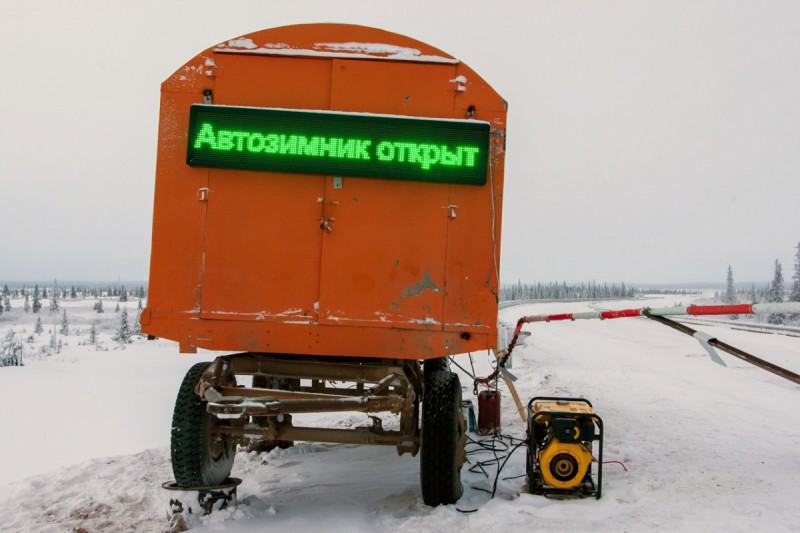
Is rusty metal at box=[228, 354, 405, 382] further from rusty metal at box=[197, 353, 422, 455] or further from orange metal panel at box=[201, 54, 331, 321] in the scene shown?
orange metal panel at box=[201, 54, 331, 321]

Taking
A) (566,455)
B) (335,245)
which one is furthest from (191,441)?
(566,455)

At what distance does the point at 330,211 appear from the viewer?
4.38 m

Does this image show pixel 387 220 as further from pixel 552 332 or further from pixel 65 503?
pixel 552 332

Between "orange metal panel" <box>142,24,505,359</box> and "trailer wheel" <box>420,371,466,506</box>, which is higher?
"orange metal panel" <box>142,24,505,359</box>

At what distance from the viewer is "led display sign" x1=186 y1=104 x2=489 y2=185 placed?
4.32 metres

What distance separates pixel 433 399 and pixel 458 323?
0.67 m

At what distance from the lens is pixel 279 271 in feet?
14.4

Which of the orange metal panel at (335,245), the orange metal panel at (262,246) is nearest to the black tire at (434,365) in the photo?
the orange metal panel at (335,245)

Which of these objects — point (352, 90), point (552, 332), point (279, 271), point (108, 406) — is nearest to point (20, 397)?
point (108, 406)

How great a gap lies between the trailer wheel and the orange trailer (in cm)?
2

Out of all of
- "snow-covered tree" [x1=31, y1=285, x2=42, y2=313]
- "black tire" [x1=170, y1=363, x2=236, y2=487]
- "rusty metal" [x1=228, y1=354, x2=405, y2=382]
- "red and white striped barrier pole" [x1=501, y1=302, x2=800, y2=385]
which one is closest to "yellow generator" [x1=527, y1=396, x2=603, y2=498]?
"red and white striped barrier pole" [x1=501, y1=302, x2=800, y2=385]

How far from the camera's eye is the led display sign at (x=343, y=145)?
4.32 metres

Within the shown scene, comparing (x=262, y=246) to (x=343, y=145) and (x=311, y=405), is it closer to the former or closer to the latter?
(x=343, y=145)

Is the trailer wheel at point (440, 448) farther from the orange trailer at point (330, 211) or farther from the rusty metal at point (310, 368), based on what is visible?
the rusty metal at point (310, 368)
